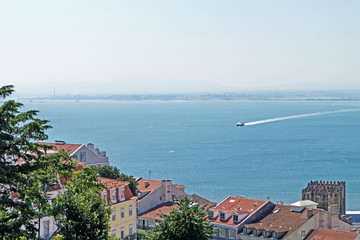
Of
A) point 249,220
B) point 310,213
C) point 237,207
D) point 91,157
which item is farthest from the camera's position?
point 91,157

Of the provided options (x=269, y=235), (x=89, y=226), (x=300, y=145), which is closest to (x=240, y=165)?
(x=300, y=145)

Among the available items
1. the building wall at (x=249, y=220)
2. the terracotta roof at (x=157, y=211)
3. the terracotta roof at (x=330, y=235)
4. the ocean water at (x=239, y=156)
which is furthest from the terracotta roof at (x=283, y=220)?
the ocean water at (x=239, y=156)

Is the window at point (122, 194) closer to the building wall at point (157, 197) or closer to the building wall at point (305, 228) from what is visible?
the building wall at point (305, 228)

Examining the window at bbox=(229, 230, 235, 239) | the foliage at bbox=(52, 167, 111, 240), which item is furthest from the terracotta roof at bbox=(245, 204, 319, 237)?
the foliage at bbox=(52, 167, 111, 240)

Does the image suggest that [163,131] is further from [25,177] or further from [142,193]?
[25,177]

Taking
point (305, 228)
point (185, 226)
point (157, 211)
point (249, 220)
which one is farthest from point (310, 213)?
point (185, 226)

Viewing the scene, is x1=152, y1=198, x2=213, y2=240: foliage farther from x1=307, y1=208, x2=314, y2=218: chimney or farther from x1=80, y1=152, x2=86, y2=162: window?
x1=80, y1=152, x2=86, y2=162: window

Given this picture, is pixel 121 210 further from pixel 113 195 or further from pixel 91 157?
pixel 91 157
